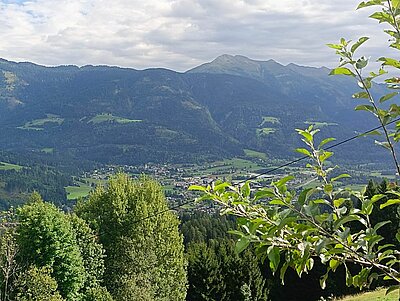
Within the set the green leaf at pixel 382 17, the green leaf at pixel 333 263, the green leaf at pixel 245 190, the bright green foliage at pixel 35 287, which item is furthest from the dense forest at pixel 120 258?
the green leaf at pixel 382 17

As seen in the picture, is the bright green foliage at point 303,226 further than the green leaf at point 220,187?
No

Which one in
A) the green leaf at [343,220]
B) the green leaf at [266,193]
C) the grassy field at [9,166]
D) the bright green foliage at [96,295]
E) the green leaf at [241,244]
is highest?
the green leaf at [266,193]

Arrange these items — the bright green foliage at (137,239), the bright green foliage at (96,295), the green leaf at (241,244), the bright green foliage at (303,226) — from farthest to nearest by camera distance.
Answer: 1. the bright green foliage at (137,239)
2. the bright green foliage at (96,295)
3. the bright green foliage at (303,226)
4. the green leaf at (241,244)

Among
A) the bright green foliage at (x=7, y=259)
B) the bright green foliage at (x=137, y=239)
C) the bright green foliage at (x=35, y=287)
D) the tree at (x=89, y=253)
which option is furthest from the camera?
the bright green foliage at (x=137, y=239)

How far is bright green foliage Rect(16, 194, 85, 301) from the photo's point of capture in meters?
20.0

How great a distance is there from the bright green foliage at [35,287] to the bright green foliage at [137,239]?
17.6 ft

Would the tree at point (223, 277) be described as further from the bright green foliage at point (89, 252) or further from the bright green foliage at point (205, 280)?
the bright green foliage at point (89, 252)

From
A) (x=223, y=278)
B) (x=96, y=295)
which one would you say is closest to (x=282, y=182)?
(x=96, y=295)

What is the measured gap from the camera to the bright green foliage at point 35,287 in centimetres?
1791

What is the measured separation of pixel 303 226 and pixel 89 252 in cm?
2183

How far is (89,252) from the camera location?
2248 cm

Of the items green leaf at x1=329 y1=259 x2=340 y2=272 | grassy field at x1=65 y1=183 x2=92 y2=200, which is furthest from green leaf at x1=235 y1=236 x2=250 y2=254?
grassy field at x1=65 y1=183 x2=92 y2=200

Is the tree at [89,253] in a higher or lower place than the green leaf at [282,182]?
lower

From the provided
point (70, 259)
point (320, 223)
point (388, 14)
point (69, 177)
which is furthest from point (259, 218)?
point (69, 177)
